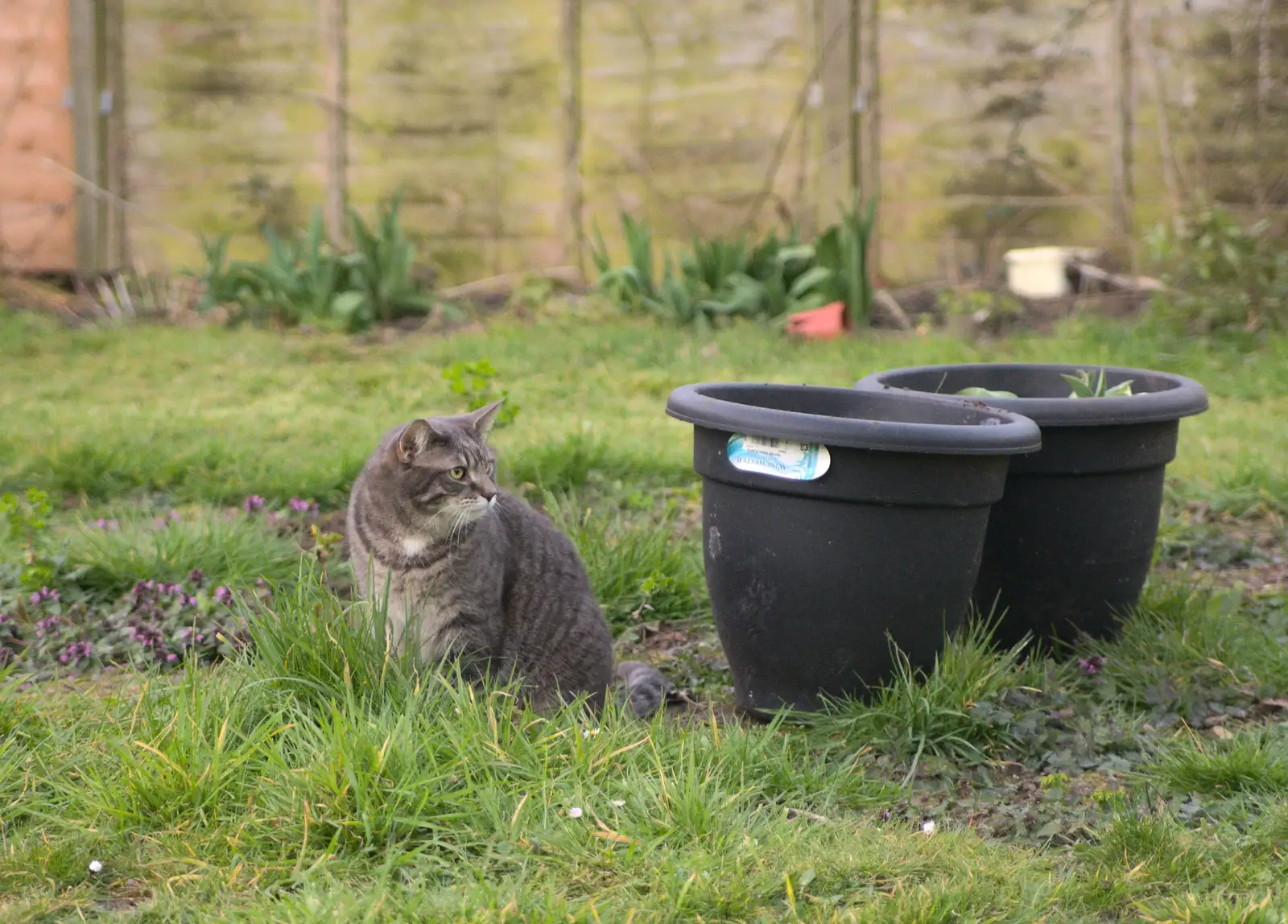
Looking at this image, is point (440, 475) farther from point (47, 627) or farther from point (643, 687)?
point (47, 627)

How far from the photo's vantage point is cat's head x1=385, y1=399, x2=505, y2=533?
2803 mm

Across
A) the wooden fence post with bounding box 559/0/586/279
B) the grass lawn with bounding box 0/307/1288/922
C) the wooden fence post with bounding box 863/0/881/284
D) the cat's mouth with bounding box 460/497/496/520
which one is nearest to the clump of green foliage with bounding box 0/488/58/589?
the grass lawn with bounding box 0/307/1288/922

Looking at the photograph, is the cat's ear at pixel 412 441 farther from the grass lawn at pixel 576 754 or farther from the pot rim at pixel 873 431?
the pot rim at pixel 873 431

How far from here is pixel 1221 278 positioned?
21.1 ft

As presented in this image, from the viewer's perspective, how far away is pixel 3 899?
2.00 m

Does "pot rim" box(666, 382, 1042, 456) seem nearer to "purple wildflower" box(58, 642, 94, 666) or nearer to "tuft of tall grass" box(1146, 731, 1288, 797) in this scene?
"tuft of tall grass" box(1146, 731, 1288, 797)

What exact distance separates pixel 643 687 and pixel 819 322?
13.3 feet

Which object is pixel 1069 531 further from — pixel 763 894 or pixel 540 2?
pixel 540 2

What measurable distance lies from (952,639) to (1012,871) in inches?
30.3

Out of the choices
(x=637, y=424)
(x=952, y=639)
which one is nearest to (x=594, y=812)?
(x=952, y=639)

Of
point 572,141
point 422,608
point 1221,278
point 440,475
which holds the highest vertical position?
point 572,141

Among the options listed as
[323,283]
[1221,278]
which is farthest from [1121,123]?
[323,283]

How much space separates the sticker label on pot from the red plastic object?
3.94 m

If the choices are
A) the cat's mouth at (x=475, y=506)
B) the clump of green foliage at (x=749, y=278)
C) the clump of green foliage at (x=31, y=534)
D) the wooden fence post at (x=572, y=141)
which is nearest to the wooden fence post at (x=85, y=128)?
the wooden fence post at (x=572, y=141)
